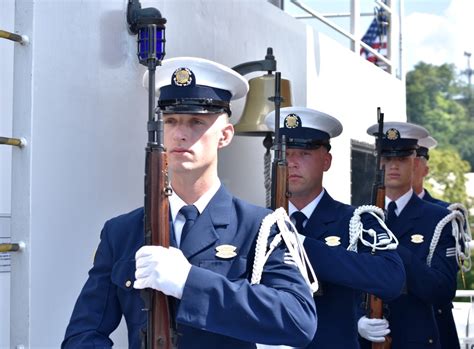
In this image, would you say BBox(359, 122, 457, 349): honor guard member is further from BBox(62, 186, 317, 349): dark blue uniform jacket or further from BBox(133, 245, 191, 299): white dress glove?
BBox(133, 245, 191, 299): white dress glove

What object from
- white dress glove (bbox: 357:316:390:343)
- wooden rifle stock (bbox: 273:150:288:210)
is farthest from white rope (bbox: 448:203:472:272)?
wooden rifle stock (bbox: 273:150:288:210)

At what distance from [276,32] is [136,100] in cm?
212

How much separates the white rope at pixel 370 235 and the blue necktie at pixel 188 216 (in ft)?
4.51

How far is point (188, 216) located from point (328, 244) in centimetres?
143

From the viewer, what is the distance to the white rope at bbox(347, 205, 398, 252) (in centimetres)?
399

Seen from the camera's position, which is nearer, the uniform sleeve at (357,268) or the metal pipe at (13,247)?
the metal pipe at (13,247)

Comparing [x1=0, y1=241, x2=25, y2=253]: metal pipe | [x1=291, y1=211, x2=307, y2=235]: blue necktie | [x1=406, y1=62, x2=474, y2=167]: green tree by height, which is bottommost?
[x1=0, y1=241, x2=25, y2=253]: metal pipe

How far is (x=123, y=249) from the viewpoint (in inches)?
111

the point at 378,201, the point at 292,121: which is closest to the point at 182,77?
the point at 292,121

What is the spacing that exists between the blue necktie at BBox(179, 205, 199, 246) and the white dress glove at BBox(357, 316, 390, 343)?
2230mm

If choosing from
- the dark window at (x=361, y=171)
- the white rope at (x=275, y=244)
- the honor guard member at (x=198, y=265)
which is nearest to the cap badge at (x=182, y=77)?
the honor guard member at (x=198, y=265)

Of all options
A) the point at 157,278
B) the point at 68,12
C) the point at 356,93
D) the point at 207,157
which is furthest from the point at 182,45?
the point at 356,93

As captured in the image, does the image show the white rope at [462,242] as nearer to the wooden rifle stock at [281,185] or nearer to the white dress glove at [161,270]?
the wooden rifle stock at [281,185]

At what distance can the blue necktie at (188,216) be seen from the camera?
2777mm
